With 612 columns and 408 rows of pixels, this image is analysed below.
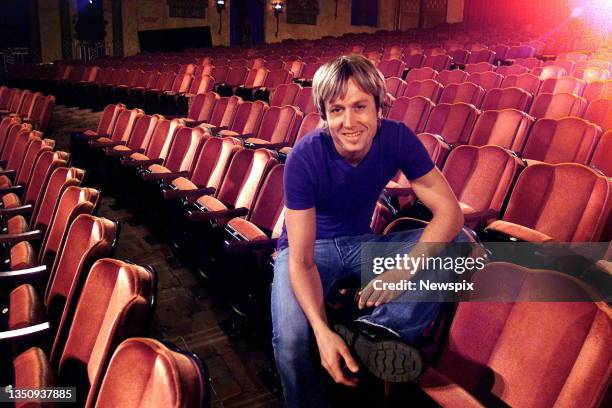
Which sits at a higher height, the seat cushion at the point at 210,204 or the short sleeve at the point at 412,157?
the short sleeve at the point at 412,157

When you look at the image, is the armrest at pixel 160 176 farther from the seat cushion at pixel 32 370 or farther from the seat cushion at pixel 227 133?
the seat cushion at pixel 32 370

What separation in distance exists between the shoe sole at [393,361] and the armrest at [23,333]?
47 cm

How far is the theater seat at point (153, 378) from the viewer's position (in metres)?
0.40

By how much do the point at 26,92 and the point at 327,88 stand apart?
2.98 metres

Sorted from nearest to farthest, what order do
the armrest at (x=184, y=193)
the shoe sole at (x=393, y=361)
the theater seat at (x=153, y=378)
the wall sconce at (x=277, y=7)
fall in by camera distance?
the theater seat at (x=153, y=378) → the shoe sole at (x=393, y=361) → the armrest at (x=184, y=193) → the wall sconce at (x=277, y=7)

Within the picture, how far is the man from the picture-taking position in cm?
61

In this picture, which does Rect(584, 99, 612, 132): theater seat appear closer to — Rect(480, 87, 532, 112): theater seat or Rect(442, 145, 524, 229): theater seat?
Rect(480, 87, 532, 112): theater seat

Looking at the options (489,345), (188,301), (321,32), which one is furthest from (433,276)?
(321,32)

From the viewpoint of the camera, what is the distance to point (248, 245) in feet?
2.98

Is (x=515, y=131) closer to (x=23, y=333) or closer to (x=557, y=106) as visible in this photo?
(x=557, y=106)

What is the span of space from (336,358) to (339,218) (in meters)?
0.23

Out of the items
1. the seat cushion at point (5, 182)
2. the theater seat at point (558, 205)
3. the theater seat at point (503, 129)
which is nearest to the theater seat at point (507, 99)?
the theater seat at point (503, 129)

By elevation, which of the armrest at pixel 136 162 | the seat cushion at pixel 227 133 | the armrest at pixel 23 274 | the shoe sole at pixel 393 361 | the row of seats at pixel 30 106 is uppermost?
the shoe sole at pixel 393 361

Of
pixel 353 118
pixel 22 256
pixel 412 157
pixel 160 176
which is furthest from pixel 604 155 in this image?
pixel 22 256
